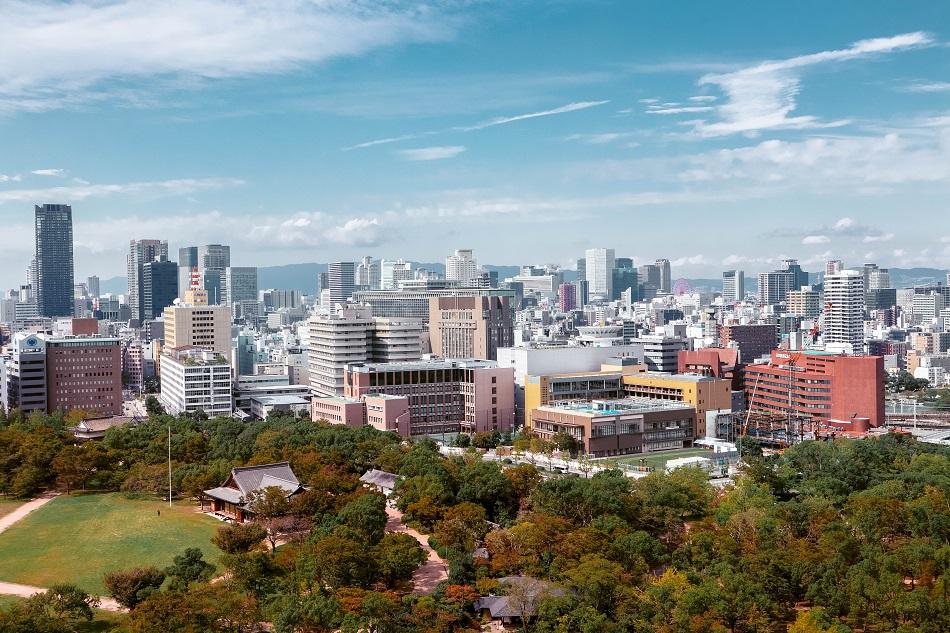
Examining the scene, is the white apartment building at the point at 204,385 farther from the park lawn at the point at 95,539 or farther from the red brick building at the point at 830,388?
the red brick building at the point at 830,388

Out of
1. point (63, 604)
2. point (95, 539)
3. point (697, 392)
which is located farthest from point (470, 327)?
point (63, 604)

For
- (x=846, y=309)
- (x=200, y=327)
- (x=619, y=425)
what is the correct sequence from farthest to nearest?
(x=846, y=309) → (x=200, y=327) → (x=619, y=425)

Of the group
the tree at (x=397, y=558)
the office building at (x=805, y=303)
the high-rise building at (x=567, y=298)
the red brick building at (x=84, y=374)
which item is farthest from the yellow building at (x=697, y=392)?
the high-rise building at (x=567, y=298)

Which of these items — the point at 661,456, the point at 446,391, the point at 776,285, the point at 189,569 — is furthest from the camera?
the point at 776,285

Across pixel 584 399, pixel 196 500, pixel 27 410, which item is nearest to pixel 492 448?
pixel 584 399

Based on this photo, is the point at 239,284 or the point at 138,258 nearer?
the point at 138,258

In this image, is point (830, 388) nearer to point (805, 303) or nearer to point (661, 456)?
point (661, 456)
